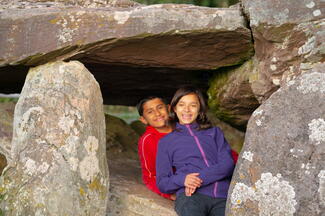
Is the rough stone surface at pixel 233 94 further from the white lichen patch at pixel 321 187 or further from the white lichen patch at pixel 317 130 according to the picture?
the white lichen patch at pixel 321 187

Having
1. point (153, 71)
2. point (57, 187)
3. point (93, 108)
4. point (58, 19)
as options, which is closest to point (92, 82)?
point (93, 108)

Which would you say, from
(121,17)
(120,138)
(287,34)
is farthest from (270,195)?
(120,138)

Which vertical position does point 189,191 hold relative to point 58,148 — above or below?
below

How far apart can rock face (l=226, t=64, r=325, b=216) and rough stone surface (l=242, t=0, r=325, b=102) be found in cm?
57

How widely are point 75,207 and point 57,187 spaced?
0.21m

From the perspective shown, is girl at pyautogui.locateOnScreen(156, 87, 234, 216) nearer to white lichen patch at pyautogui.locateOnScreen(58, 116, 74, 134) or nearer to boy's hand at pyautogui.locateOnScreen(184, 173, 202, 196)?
boy's hand at pyautogui.locateOnScreen(184, 173, 202, 196)

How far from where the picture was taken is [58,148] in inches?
162

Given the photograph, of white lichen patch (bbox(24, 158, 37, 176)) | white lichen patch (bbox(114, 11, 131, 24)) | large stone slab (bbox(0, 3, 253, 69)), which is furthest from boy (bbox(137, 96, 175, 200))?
white lichen patch (bbox(24, 158, 37, 176))

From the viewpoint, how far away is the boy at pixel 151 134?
5.12 meters

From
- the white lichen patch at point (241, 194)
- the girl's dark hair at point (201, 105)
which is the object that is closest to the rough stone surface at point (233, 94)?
the girl's dark hair at point (201, 105)

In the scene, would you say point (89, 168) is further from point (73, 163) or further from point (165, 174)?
point (165, 174)

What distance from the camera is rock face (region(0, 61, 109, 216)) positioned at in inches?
156

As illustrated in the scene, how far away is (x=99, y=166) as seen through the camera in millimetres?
4297

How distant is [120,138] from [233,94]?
227 centimetres
